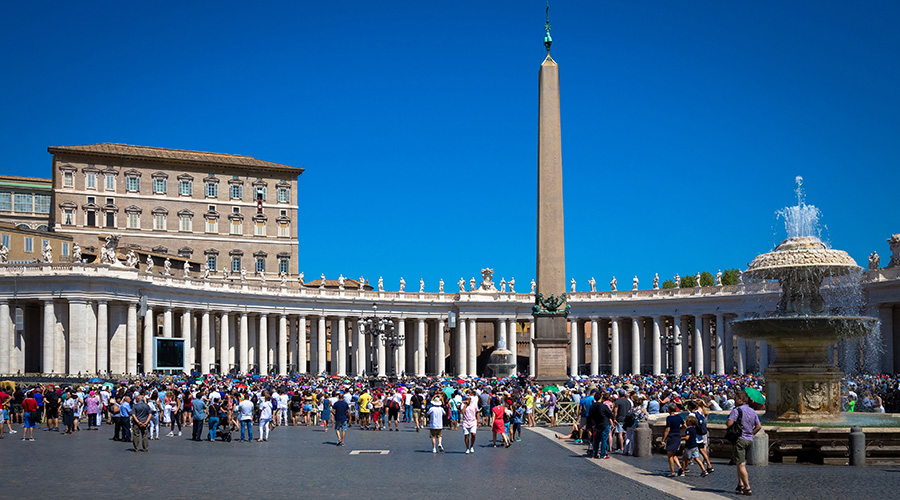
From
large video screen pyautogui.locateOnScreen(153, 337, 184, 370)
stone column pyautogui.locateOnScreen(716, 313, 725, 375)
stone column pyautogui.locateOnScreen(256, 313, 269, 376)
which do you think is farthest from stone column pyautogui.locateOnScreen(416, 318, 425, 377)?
large video screen pyautogui.locateOnScreen(153, 337, 184, 370)

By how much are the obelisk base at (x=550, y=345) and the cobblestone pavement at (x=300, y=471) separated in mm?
13286

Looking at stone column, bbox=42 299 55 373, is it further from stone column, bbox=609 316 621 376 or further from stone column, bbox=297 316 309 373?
stone column, bbox=609 316 621 376

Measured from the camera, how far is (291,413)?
35.1m

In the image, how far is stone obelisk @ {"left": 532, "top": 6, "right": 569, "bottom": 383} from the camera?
40438 mm

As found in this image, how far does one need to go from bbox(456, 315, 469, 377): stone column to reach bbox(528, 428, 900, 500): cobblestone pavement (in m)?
63.4

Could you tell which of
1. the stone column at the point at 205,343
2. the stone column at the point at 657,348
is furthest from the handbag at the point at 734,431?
the stone column at the point at 657,348

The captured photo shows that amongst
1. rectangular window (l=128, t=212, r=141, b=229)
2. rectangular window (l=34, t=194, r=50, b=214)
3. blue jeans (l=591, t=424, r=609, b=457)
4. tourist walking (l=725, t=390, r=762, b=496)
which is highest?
rectangular window (l=34, t=194, r=50, b=214)

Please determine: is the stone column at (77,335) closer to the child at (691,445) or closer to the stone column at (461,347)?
the stone column at (461,347)

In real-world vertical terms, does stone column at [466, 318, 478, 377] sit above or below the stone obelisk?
below

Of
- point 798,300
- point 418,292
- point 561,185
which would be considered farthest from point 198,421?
point 418,292

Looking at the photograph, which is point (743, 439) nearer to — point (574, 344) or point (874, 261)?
point (874, 261)

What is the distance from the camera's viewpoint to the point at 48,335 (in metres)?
58.9

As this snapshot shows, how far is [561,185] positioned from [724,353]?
117 feet

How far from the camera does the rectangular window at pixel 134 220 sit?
88.4m
